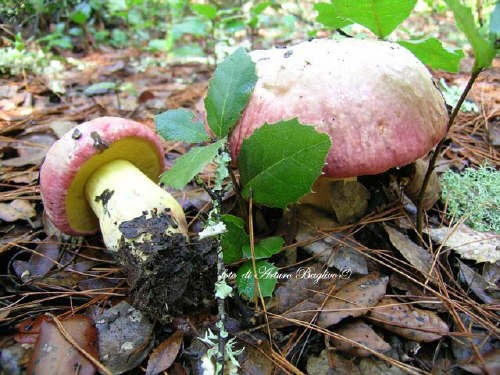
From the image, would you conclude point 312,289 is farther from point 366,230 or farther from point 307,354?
point 366,230

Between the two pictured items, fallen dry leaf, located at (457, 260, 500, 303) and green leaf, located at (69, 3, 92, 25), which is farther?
green leaf, located at (69, 3, 92, 25)

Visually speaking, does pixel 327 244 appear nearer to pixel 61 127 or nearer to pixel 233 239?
pixel 233 239

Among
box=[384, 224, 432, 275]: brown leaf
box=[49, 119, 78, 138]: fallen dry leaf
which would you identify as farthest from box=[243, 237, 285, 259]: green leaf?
box=[49, 119, 78, 138]: fallen dry leaf

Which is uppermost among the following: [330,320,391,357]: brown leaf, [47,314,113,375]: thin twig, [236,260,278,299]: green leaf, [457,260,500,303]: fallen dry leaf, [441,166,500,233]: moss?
[441,166,500,233]: moss

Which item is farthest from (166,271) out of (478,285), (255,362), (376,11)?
(376,11)

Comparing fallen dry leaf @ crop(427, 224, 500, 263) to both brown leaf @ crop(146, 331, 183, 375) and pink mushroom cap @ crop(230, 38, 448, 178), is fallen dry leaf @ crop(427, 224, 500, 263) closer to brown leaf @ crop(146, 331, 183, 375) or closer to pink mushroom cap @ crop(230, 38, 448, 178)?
pink mushroom cap @ crop(230, 38, 448, 178)

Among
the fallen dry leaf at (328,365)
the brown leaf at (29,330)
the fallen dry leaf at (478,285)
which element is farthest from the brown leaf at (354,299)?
the brown leaf at (29,330)
